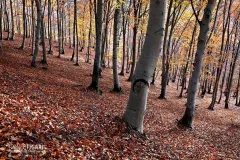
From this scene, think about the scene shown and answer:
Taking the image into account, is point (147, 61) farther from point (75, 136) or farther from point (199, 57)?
point (199, 57)

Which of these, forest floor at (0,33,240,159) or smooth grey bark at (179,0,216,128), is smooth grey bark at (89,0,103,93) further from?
smooth grey bark at (179,0,216,128)

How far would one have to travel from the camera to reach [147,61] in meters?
5.12

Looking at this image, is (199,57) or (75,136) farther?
(199,57)

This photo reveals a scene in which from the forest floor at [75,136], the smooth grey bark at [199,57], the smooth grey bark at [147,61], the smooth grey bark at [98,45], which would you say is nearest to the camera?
the forest floor at [75,136]

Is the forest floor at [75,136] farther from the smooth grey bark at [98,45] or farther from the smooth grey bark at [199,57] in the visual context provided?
the smooth grey bark at [98,45]

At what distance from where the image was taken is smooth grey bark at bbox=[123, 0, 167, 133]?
488 centimetres

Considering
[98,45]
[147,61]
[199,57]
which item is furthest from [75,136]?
[98,45]

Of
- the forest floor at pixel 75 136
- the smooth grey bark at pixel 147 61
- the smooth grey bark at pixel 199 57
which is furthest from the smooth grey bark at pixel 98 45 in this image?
the smooth grey bark at pixel 147 61

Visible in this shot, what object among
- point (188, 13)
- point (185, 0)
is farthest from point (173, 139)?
point (188, 13)

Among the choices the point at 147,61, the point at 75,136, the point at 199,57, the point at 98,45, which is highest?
the point at 98,45

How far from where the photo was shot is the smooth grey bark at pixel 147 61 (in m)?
4.88

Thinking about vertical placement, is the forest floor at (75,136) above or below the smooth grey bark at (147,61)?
below

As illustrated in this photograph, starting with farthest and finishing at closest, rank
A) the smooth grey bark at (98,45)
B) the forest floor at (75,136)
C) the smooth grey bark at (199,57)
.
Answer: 1. the smooth grey bark at (98,45)
2. the smooth grey bark at (199,57)
3. the forest floor at (75,136)

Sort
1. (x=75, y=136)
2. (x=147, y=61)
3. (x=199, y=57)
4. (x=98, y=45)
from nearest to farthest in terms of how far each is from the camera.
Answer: (x=75, y=136) → (x=147, y=61) → (x=199, y=57) → (x=98, y=45)
